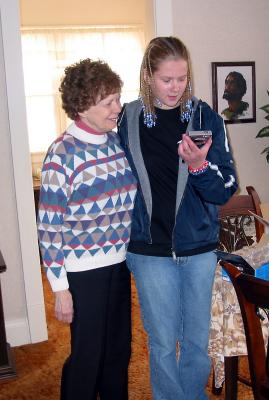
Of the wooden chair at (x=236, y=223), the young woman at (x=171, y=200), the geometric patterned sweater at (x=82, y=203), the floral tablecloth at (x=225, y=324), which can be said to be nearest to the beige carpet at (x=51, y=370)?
the wooden chair at (x=236, y=223)

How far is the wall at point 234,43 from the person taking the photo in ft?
8.93

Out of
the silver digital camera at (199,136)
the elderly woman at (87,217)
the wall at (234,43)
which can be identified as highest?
the wall at (234,43)

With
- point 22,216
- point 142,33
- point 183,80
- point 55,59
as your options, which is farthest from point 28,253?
point 142,33

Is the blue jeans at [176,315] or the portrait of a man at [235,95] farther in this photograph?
the portrait of a man at [235,95]

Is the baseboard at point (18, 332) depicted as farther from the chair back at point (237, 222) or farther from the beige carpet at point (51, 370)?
the chair back at point (237, 222)

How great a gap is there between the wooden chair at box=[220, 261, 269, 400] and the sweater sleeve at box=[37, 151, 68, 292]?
19.1 inches

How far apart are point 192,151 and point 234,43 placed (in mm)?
1850

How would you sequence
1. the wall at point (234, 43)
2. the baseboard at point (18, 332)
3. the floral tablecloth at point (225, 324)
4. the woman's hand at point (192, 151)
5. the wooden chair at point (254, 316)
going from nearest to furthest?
1. the wooden chair at point (254, 316)
2. the woman's hand at point (192, 151)
3. the floral tablecloth at point (225, 324)
4. the baseboard at point (18, 332)
5. the wall at point (234, 43)

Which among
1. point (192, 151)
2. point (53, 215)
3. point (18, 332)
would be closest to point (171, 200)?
point (192, 151)

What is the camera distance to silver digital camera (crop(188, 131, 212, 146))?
4.17 feet

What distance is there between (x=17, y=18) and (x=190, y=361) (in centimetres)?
184

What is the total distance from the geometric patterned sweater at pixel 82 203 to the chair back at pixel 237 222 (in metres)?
0.79

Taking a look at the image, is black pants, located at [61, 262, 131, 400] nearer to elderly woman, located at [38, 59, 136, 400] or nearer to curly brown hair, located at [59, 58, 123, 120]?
elderly woman, located at [38, 59, 136, 400]

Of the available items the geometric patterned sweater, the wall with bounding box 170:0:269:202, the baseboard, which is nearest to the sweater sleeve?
the geometric patterned sweater
